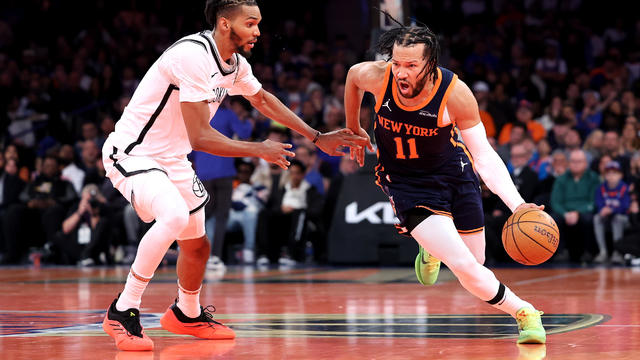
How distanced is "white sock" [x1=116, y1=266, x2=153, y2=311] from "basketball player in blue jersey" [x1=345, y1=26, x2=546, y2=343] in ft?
4.83

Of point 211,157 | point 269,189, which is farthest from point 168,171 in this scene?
point 269,189

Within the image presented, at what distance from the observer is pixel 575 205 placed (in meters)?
12.1

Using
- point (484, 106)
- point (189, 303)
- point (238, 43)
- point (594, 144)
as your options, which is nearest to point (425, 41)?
point (238, 43)

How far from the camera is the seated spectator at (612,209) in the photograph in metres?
11.8

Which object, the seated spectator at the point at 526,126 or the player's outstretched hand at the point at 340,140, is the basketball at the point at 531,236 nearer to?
the player's outstretched hand at the point at 340,140

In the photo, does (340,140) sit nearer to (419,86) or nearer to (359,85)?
(359,85)

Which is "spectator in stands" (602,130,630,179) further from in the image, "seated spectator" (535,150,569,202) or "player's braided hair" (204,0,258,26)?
"player's braided hair" (204,0,258,26)

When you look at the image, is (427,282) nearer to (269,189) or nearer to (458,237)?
(458,237)

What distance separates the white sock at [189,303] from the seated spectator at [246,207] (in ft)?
22.3

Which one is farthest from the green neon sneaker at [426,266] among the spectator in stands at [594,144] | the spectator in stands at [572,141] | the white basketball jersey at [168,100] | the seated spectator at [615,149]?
the spectator in stands at [594,144]

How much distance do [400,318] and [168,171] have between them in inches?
77.6

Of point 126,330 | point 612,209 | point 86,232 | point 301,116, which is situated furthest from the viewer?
point 301,116

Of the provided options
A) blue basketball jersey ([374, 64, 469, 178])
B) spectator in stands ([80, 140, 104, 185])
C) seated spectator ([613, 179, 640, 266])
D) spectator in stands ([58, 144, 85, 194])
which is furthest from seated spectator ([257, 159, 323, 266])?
blue basketball jersey ([374, 64, 469, 178])

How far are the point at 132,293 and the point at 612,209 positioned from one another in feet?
26.1
